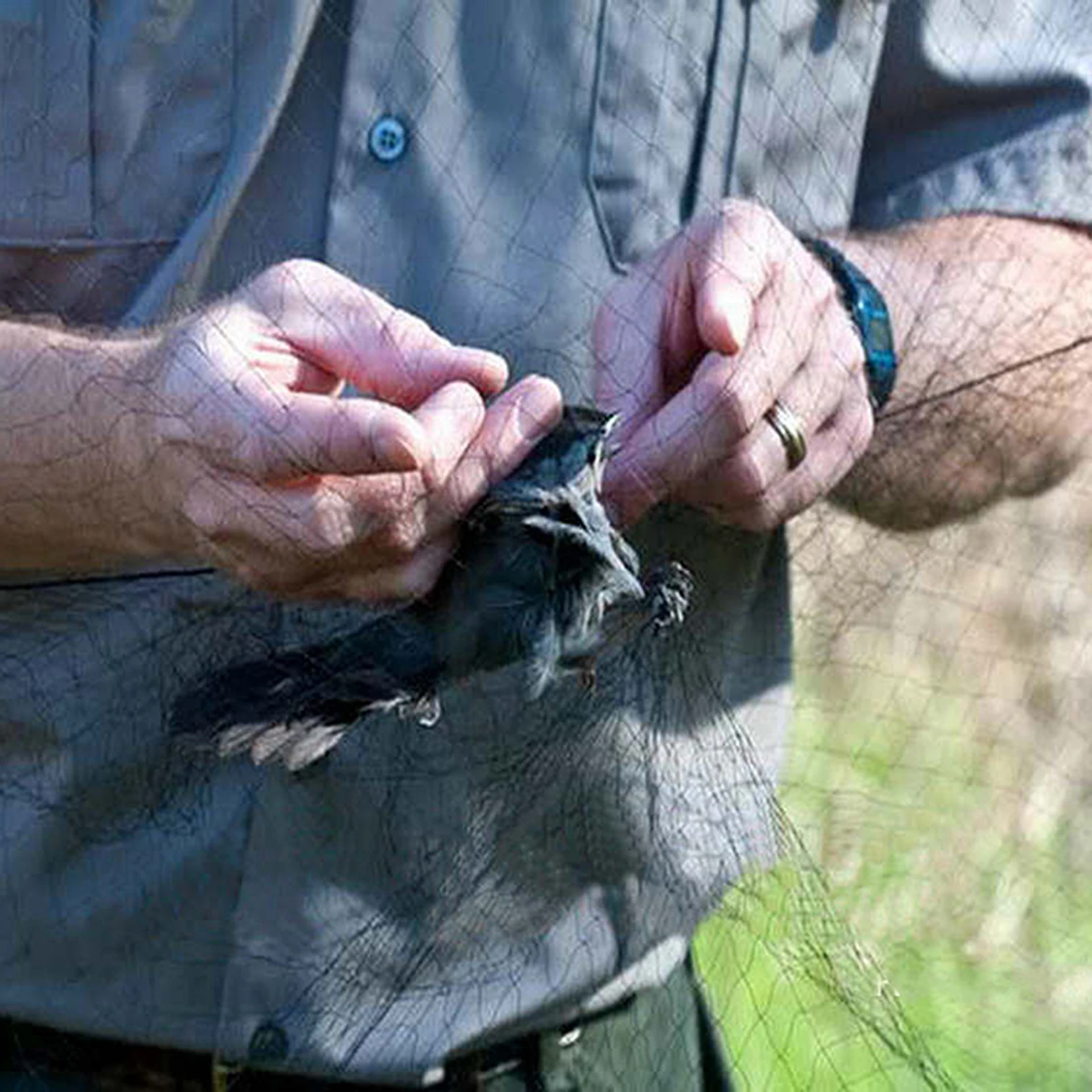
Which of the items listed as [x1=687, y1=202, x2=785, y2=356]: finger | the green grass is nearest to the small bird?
[x1=687, y1=202, x2=785, y2=356]: finger

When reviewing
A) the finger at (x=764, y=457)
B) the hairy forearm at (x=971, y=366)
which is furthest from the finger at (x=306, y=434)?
the hairy forearm at (x=971, y=366)

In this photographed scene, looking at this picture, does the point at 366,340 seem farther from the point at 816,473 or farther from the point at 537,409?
the point at 816,473

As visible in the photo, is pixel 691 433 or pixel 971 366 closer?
pixel 691 433

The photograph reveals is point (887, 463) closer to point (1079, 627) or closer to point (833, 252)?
point (833, 252)

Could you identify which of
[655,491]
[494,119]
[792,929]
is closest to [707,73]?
[494,119]

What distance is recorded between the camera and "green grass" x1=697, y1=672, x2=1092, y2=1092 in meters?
2.05

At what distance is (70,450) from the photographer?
189 centimetres

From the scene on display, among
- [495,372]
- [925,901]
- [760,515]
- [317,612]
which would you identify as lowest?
[925,901]

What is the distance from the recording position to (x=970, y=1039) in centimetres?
230

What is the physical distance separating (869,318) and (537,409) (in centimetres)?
36

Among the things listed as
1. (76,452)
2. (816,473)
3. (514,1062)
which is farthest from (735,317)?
(514,1062)

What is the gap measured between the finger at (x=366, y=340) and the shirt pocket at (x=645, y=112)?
0.35 metres

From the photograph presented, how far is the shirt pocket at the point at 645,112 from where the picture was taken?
6.74 feet

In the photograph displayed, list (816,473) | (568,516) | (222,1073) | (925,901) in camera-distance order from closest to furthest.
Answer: (568,516), (816,473), (222,1073), (925,901)
